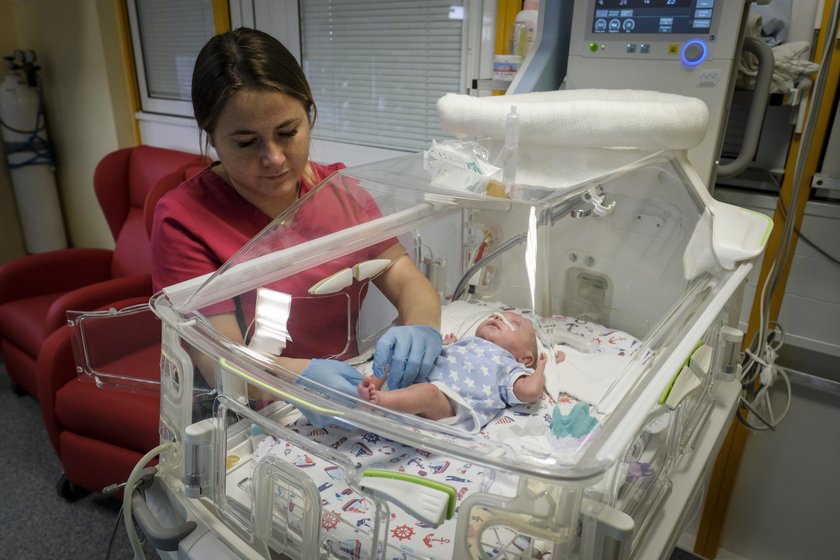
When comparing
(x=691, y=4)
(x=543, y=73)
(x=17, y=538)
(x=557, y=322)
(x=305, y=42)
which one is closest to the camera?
(x=557, y=322)

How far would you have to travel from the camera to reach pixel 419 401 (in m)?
0.94

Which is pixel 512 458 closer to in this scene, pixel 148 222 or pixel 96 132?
pixel 148 222

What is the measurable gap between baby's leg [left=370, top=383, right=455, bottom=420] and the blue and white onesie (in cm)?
2

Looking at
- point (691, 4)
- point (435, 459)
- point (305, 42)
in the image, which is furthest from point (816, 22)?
point (305, 42)

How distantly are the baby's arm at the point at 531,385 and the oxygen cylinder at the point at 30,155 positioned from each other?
11.9ft

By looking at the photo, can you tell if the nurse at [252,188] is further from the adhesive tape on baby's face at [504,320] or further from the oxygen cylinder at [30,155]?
the oxygen cylinder at [30,155]

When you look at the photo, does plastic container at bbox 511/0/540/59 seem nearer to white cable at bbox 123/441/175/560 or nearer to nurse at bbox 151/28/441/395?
nurse at bbox 151/28/441/395

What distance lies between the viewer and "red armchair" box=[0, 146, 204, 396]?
2324 mm

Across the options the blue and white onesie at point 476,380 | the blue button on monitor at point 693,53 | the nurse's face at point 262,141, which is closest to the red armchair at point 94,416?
the nurse's face at point 262,141

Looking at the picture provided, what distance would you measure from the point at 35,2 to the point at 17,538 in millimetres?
3047

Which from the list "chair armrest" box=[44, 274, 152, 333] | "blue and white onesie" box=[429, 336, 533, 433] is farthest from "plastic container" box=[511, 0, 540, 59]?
"chair armrest" box=[44, 274, 152, 333]

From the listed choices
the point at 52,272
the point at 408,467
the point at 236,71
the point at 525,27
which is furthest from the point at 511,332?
the point at 52,272

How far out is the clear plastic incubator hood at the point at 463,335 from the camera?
63 centimetres

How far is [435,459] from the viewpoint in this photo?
2.89 feet
